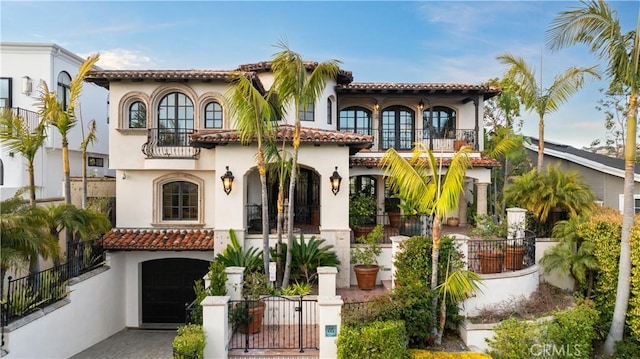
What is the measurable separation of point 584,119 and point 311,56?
18371 millimetres

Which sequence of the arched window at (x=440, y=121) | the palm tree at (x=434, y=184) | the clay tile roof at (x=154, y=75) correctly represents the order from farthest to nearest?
the arched window at (x=440, y=121), the clay tile roof at (x=154, y=75), the palm tree at (x=434, y=184)

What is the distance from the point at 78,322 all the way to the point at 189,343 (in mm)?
5894

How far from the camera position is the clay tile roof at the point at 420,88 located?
1633 centimetres

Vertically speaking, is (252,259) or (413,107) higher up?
(413,107)

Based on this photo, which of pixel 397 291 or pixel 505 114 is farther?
pixel 505 114

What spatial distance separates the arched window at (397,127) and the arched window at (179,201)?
9896 millimetres

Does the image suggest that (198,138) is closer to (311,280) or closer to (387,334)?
(311,280)

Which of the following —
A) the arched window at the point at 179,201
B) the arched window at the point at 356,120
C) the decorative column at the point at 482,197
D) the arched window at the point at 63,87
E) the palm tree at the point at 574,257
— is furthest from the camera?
the arched window at the point at 356,120

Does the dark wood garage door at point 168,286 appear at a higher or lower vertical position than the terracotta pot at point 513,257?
lower

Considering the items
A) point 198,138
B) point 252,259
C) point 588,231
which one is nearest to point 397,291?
point 252,259

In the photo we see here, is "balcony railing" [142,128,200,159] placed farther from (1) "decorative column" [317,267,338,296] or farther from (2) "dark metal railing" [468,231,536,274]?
(2) "dark metal railing" [468,231,536,274]

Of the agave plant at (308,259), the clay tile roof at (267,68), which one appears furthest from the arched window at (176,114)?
the agave plant at (308,259)

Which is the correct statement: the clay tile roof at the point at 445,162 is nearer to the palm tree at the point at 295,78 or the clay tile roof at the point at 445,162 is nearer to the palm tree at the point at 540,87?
the palm tree at the point at 540,87

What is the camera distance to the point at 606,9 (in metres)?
9.68
